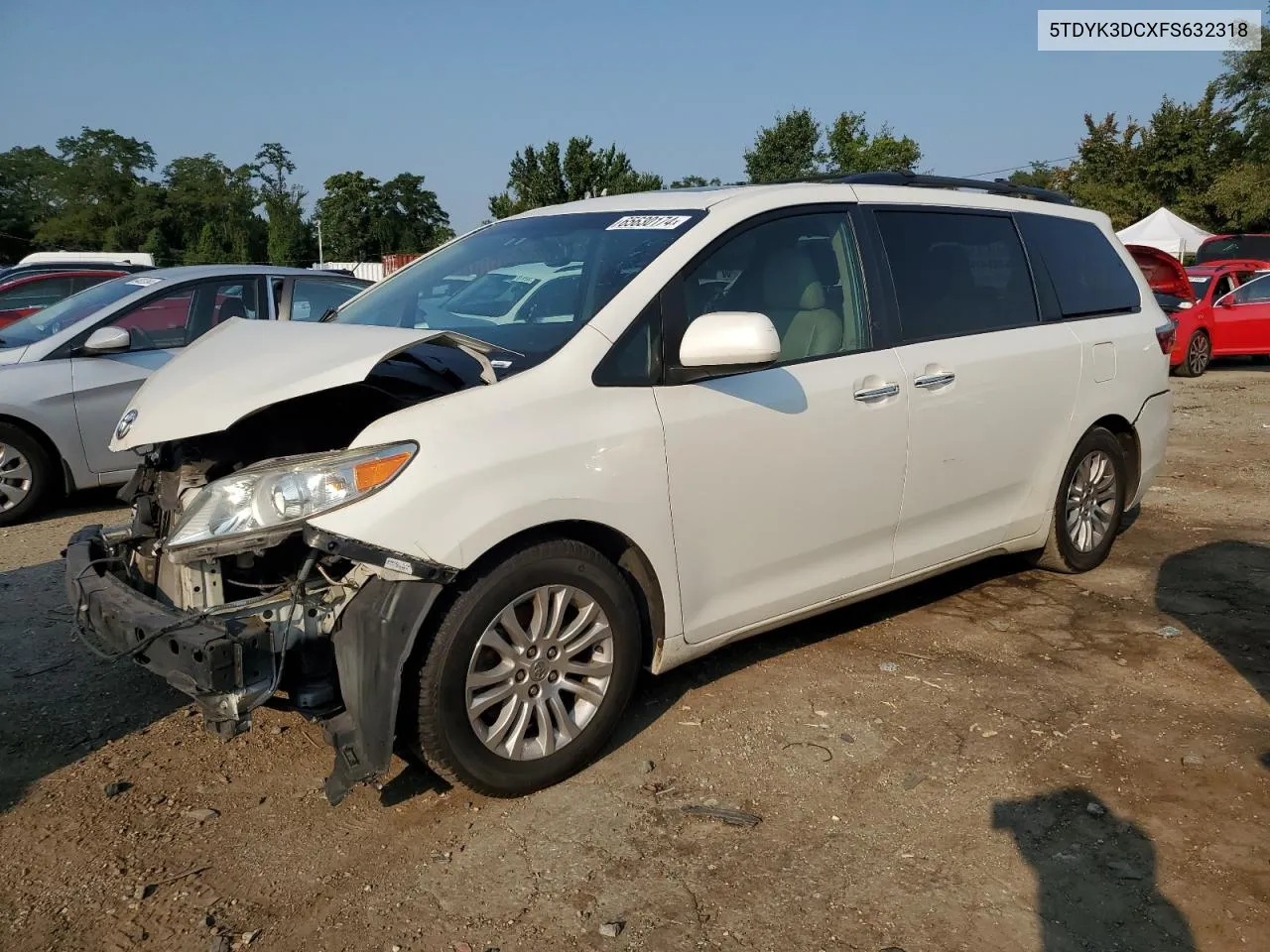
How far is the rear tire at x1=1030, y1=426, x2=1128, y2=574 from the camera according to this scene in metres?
5.14

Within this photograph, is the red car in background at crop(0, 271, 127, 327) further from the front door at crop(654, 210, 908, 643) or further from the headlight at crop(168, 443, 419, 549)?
the front door at crop(654, 210, 908, 643)

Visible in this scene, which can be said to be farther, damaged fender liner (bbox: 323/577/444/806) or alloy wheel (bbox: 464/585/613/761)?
alloy wheel (bbox: 464/585/613/761)

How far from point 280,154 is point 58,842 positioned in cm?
9254

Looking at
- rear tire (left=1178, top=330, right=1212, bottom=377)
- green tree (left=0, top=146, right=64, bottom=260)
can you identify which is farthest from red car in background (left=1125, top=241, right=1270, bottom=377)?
green tree (left=0, top=146, right=64, bottom=260)

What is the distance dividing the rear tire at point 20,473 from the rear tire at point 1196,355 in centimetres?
1497

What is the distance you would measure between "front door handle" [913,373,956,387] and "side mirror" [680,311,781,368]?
107 cm

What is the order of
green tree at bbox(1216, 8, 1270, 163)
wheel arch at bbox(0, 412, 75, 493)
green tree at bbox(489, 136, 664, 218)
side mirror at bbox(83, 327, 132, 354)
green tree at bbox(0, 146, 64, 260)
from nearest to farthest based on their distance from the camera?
wheel arch at bbox(0, 412, 75, 493) → side mirror at bbox(83, 327, 132, 354) → green tree at bbox(1216, 8, 1270, 163) → green tree at bbox(489, 136, 664, 218) → green tree at bbox(0, 146, 64, 260)

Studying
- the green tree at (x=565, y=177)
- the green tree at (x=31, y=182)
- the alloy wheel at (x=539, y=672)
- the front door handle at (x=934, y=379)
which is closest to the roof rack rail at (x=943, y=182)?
the front door handle at (x=934, y=379)

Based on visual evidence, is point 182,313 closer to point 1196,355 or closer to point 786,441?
point 786,441

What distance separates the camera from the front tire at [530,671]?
2.96 meters

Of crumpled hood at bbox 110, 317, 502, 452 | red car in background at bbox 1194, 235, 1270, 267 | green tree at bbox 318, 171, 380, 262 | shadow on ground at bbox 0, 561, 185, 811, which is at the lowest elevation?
shadow on ground at bbox 0, 561, 185, 811

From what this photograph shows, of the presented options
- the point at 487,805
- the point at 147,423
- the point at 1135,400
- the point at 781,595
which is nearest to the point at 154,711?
the point at 147,423

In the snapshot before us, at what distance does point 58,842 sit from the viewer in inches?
119

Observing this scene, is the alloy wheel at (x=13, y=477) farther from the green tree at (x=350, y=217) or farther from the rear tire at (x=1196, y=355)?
the green tree at (x=350, y=217)
